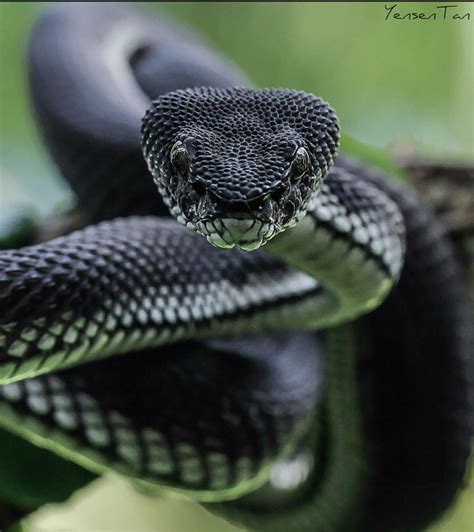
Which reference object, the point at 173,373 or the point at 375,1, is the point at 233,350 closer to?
the point at 173,373

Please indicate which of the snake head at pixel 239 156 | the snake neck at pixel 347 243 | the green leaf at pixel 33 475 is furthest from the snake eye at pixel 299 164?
the green leaf at pixel 33 475

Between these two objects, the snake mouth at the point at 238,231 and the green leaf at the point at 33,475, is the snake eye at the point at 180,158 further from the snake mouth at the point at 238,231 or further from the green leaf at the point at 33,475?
the green leaf at the point at 33,475

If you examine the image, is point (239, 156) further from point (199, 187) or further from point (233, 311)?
point (233, 311)

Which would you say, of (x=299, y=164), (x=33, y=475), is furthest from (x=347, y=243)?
(x=33, y=475)

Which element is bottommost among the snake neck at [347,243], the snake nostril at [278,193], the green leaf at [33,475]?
the green leaf at [33,475]

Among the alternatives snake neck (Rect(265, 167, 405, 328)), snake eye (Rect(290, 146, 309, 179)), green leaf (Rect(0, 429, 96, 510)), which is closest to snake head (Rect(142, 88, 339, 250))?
snake eye (Rect(290, 146, 309, 179))

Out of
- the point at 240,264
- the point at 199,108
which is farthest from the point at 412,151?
the point at 199,108

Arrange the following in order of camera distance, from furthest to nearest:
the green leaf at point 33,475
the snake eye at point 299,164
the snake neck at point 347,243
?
the green leaf at point 33,475, the snake neck at point 347,243, the snake eye at point 299,164

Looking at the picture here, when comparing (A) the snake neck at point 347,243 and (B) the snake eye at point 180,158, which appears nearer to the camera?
(B) the snake eye at point 180,158
